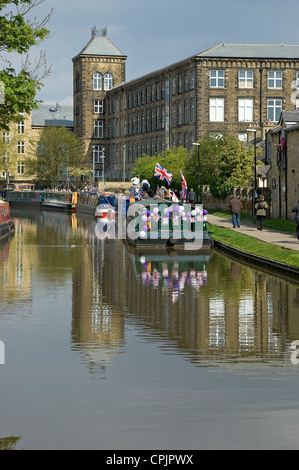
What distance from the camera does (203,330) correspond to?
16.8 meters

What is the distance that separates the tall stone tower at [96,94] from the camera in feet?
516

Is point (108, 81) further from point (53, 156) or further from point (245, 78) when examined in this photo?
point (245, 78)

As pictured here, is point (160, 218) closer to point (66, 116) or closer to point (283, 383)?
point (283, 383)

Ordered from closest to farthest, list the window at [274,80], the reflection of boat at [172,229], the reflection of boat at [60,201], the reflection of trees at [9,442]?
the reflection of trees at [9,442] → the reflection of boat at [172,229] → the reflection of boat at [60,201] → the window at [274,80]

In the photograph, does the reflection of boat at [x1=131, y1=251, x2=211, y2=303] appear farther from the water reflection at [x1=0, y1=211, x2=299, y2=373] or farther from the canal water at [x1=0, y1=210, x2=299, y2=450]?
the canal water at [x1=0, y1=210, x2=299, y2=450]

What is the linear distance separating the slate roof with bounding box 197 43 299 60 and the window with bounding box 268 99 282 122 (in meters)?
4.96

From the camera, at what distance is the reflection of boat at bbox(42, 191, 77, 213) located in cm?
8850

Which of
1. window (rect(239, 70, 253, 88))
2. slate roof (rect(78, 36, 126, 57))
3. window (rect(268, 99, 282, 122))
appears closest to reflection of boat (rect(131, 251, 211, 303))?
window (rect(268, 99, 282, 122))

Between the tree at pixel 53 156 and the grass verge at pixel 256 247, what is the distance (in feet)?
326

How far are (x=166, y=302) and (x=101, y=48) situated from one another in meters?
143

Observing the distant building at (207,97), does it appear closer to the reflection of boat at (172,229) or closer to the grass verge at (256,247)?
the grass verge at (256,247)

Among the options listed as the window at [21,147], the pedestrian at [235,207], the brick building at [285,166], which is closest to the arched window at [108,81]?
the window at [21,147]

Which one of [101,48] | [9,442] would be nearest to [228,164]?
[9,442]
